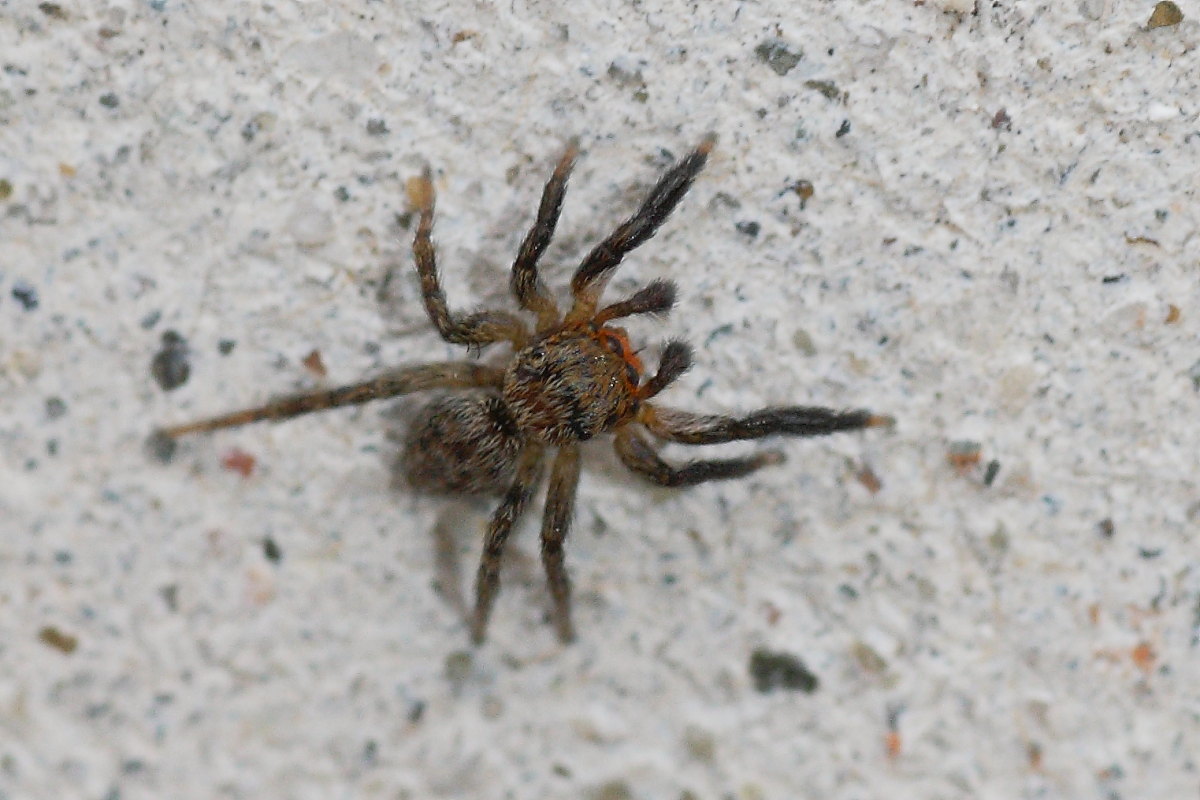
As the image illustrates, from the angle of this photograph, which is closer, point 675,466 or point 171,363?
Answer: point 171,363

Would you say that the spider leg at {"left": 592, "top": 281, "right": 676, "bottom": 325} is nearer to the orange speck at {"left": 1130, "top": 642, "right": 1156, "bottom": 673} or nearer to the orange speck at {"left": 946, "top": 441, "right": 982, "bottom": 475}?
the orange speck at {"left": 946, "top": 441, "right": 982, "bottom": 475}

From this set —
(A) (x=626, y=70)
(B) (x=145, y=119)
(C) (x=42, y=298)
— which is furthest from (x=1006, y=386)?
(C) (x=42, y=298)

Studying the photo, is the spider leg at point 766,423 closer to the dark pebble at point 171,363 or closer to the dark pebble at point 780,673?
the dark pebble at point 780,673

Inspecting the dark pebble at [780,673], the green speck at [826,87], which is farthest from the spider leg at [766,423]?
the green speck at [826,87]

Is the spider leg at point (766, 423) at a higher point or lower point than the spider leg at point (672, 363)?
lower

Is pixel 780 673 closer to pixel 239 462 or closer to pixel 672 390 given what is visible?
pixel 672 390

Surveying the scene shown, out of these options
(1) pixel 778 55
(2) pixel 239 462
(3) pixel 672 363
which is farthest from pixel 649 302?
(2) pixel 239 462

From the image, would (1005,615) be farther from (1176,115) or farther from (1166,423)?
(1176,115)
